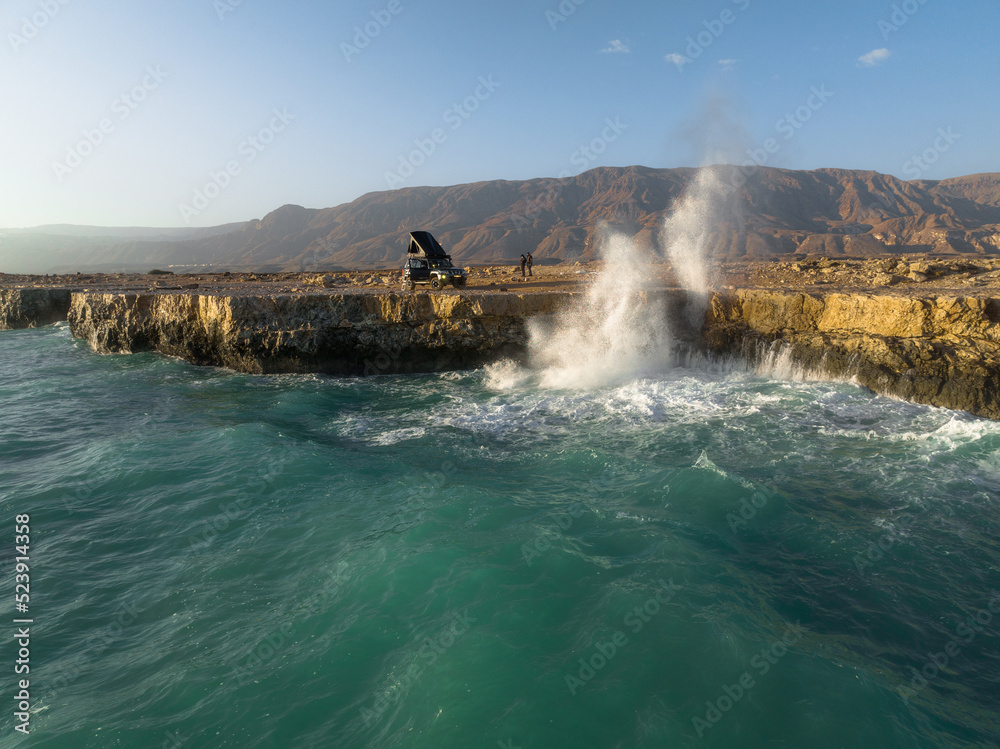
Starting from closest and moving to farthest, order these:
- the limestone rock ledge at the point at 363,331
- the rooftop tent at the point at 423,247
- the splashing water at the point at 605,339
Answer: the splashing water at the point at 605,339 < the limestone rock ledge at the point at 363,331 < the rooftop tent at the point at 423,247

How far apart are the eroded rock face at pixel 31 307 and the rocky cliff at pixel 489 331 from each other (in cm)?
990

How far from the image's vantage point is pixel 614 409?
1174cm

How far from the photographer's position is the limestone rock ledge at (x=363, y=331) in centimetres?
1580

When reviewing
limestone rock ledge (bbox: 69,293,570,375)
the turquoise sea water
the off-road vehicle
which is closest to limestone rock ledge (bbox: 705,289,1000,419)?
the turquoise sea water

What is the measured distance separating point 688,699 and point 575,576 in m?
1.69

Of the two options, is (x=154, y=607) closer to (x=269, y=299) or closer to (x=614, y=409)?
(x=614, y=409)

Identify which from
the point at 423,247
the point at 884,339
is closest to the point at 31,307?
the point at 423,247

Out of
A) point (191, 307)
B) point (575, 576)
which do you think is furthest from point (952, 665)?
point (191, 307)

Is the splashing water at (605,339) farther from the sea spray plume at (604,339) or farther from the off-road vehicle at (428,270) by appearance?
the off-road vehicle at (428,270)

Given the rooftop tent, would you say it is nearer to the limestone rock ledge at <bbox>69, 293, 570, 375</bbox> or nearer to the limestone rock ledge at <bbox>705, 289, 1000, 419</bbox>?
the limestone rock ledge at <bbox>69, 293, 570, 375</bbox>

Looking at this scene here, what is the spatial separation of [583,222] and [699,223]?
101 metres

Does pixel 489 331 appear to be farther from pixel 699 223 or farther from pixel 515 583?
pixel 515 583

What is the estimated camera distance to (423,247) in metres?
21.4

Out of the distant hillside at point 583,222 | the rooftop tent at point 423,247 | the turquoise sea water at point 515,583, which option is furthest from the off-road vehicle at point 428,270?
the distant hillside at point 583,222
